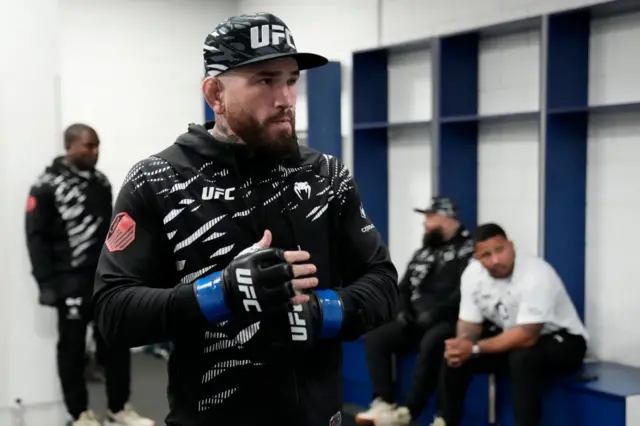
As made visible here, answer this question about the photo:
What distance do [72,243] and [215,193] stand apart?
2819 millimetres

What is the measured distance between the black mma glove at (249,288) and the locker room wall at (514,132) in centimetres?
297

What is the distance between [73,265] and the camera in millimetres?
3930

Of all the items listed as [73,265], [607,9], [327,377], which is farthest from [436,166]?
[327,377]

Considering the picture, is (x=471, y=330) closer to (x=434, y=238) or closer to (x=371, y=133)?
(x=434, y=238)

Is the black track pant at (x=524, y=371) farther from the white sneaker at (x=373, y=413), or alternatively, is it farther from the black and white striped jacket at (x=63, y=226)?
the black and white striped jacket at (x=63, y=226)

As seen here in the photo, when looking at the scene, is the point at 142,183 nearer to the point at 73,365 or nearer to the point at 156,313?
the point at 156,313

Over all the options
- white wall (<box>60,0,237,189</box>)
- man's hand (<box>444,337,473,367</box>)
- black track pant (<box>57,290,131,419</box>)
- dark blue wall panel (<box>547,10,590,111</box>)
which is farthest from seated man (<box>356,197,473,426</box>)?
white wall (<box>60,0,237,189</box>)

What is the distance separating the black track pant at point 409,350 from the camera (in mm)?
4051

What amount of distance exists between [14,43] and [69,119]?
2.12 m

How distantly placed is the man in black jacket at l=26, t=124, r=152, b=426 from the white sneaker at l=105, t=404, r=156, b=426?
0.06 ft

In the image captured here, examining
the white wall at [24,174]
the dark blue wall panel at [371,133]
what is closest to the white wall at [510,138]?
the dark blue wall panel at [371,133]

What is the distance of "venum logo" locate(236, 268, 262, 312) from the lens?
3.82ft

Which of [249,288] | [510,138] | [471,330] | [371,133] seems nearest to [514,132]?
[510,138]

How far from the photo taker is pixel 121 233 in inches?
49.9
